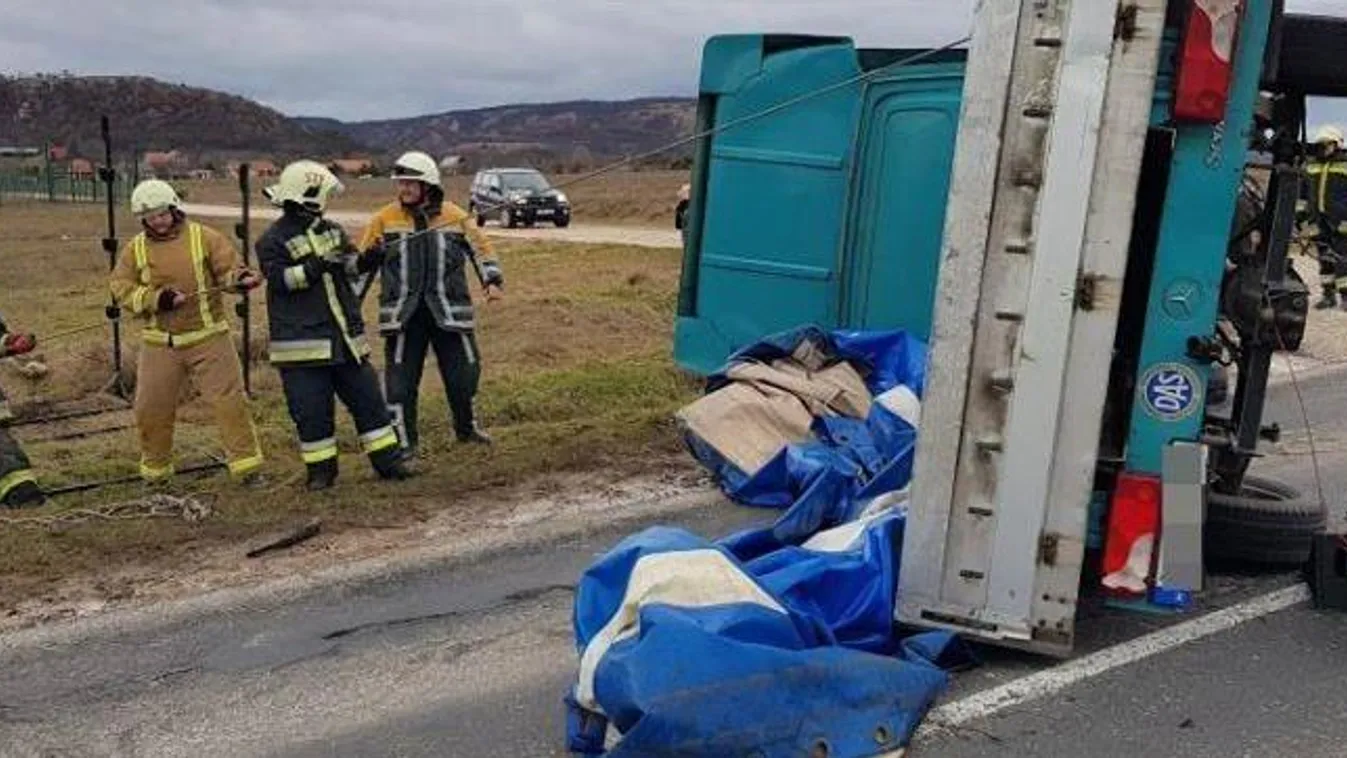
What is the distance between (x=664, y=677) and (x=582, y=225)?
29210 mm

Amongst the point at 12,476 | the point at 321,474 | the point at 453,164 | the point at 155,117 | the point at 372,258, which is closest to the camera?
the point at 12,476

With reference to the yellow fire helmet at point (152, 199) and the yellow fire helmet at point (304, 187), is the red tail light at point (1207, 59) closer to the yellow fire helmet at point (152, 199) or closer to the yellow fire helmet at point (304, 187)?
the yellow fire helmet at point (304, 187)

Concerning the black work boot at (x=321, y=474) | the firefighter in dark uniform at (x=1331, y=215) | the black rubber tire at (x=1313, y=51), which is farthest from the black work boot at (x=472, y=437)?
the firefighter in dark uniform at (x=1331, y=215)

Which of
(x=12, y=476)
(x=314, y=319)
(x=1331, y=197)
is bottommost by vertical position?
(x=12, y=476)

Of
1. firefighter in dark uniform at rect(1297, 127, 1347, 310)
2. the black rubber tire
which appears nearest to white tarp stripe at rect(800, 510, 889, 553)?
the black rubber tire

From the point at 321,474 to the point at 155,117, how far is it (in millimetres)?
121120

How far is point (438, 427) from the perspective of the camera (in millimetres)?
8266

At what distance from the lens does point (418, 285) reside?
732 cm

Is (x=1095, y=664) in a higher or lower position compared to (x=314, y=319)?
lower

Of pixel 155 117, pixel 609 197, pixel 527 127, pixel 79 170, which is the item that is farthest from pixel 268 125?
pixel 609 197

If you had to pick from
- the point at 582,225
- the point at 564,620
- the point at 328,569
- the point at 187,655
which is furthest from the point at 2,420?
the point at 582,225

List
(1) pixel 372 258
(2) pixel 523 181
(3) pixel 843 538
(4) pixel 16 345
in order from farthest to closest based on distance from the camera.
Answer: (2) pixel 523 181
(1) pixel 372 258
(4) pixel 16 345
(3) pixel 843 538

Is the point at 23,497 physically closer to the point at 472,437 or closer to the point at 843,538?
the point at 472,437

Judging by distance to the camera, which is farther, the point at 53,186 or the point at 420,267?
the point at 53,186
